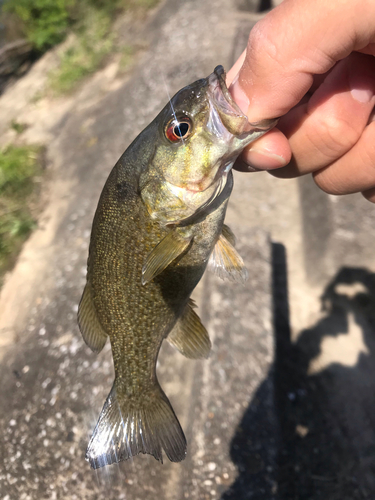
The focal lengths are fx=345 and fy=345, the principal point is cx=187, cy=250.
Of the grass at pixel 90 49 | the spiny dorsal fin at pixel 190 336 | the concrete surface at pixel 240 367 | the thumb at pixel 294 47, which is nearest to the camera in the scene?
the thumb at pixel 294 47

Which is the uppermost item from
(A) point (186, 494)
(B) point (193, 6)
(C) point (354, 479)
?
(B) point (193, 6)

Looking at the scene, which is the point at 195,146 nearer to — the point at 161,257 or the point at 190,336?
the point at 161,257

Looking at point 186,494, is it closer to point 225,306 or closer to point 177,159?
point 225,306

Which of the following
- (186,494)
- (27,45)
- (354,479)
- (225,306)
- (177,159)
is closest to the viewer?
(177,159)

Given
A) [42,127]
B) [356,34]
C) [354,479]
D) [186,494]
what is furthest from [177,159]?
[42,127]

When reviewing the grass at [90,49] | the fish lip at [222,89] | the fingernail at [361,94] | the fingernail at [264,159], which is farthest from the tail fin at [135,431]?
the grass at [90,49]

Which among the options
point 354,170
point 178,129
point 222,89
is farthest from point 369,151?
point 178,129

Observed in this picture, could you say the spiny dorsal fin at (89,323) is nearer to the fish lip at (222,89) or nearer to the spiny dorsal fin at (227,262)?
the spiny dorsal fin at (227,262)
